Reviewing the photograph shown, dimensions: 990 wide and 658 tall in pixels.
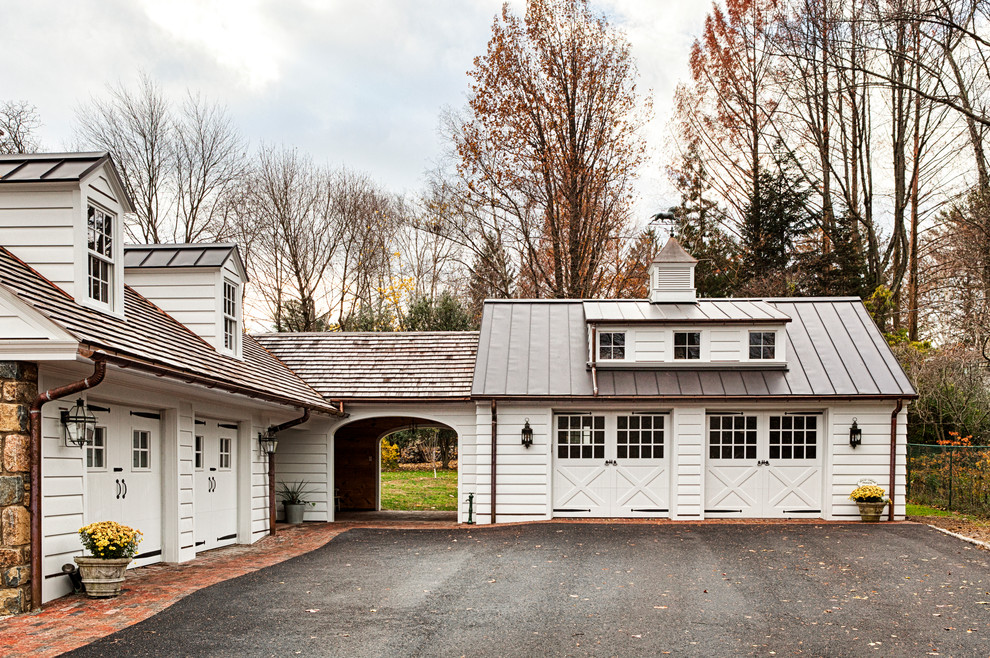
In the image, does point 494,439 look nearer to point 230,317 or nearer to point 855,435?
point 230,317

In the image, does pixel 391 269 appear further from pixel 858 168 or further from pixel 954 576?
pixel 954 576

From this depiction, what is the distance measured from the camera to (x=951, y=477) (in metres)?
16.0

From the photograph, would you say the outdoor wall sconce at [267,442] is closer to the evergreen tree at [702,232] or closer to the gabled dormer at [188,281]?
the gabled dormer at [188,281]

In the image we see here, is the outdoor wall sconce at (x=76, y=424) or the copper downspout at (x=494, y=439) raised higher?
the outdoor wall sconce at (x=76, y=424)

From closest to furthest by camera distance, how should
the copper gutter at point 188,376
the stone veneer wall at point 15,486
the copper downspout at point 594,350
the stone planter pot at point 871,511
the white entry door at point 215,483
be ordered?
the stone veneer wall at point 15,486, the copper gutter at point 188,376, the white entry door at point 215,483, the stone planter pot at point 871,511, the copper downspout at point 594,350

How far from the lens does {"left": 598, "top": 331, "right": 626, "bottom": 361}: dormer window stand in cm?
1596

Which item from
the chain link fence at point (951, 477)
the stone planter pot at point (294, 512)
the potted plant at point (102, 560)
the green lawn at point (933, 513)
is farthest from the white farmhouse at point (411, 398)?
the chain link fence at point (951, 477)

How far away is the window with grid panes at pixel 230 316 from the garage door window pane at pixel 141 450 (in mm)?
3072

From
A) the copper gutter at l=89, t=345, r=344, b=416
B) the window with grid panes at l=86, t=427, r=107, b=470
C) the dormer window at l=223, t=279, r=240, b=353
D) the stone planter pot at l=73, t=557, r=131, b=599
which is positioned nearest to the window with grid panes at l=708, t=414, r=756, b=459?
the copper gutter at l=89, t=345, r=344, b=416

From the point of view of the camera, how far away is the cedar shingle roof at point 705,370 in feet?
49.4

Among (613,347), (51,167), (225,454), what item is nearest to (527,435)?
(613,347)

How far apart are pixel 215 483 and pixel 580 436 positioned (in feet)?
22.3

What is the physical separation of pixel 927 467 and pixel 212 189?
21.5 metres

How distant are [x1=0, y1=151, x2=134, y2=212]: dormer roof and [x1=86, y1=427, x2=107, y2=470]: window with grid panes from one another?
280cm
